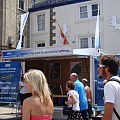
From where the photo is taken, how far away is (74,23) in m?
20.5

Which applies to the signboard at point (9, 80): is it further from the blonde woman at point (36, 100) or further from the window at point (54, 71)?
the blonde woman at point (36, 100)

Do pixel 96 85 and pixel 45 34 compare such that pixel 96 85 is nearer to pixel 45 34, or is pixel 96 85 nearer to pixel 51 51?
pixel 51 51

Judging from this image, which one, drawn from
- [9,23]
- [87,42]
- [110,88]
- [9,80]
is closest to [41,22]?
[9,23]

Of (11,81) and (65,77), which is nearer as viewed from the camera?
(11,81)

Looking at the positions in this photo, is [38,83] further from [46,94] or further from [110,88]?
[110,88]

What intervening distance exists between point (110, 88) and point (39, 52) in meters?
8.61

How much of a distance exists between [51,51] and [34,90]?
8.35 m

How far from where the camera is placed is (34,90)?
3.38 metres

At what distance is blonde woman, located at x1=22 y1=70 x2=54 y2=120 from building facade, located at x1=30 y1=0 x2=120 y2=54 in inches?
607

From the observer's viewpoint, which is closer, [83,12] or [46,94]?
[46,94]

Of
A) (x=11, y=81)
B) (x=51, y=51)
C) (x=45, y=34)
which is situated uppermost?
(x=45, y=34)

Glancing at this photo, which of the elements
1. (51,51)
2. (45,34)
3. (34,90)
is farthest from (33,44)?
(34,90)

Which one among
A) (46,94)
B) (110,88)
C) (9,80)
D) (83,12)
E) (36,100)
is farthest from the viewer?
(83,12)

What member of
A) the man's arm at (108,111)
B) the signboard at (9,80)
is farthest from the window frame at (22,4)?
the man's arm at (108,111)
